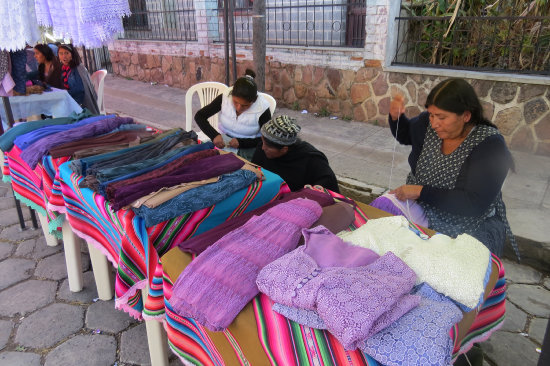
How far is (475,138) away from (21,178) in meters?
2.94

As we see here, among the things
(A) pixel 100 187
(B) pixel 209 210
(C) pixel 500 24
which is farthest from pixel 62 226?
(C) pixel 500 24

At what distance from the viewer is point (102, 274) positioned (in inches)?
97.5

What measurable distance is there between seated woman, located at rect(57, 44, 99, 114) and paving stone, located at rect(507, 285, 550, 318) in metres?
4.91

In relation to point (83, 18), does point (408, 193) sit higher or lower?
lower

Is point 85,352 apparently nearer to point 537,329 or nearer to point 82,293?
point 82,293

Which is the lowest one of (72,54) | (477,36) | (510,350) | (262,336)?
(510,350)

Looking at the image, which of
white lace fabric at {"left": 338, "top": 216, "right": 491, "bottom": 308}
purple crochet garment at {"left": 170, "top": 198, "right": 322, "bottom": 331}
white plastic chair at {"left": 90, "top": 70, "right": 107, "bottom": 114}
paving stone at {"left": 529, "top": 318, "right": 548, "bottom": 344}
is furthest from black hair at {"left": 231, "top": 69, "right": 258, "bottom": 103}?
white plastic chair at {"left": 90, "top": 70, "right": 107, "bottom": 114}

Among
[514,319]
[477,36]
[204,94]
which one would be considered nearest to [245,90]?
[204,94]

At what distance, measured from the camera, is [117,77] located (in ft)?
34.0

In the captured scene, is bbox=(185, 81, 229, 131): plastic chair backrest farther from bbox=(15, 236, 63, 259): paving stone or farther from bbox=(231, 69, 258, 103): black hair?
bbox=(15, 236, 63, 259): paving stone

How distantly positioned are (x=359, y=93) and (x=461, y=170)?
3.97 meters

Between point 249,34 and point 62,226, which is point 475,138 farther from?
point 249,34

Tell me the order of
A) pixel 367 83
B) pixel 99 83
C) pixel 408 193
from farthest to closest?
1. pixel 367 83
2. pixel 99 83
3. pixel 408 193

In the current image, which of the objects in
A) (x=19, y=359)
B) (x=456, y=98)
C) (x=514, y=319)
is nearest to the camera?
(x=456, y=98)
